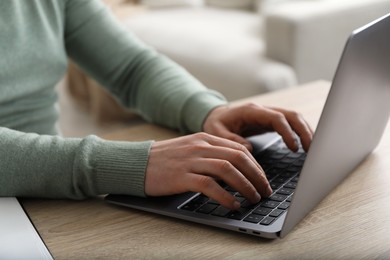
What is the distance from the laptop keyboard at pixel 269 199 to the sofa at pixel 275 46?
1.21 m

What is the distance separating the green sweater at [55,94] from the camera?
0.76m

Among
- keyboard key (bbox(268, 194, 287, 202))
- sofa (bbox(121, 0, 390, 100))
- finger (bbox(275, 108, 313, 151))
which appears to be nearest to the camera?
keyboard key (bbox(268, 194, 287, 202))

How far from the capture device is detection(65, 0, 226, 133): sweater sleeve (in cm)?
107

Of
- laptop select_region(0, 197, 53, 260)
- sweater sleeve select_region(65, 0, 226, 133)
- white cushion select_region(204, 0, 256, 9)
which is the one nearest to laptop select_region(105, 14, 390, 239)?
laptop select_region(0, 197, 53, 260)

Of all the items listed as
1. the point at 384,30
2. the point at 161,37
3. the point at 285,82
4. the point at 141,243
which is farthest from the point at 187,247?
the point at 161,37

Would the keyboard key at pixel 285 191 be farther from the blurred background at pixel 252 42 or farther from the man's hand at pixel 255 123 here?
the blurred background at pixel 252 42

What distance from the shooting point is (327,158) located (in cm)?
68

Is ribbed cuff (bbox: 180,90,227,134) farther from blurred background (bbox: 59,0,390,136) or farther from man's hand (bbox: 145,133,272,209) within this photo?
blurred background (bbox: 59,0,390,136)

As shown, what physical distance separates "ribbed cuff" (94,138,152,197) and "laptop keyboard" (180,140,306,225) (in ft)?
0.22

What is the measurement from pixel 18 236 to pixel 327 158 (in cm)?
34

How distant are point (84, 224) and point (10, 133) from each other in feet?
0.56

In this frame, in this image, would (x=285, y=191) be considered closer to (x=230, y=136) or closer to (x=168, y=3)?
(x=230, y=136)

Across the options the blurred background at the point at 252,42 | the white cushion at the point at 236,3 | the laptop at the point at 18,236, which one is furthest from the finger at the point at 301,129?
the white cushion at the point at 236,3

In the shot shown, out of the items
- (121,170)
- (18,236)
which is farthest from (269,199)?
(18,236)
